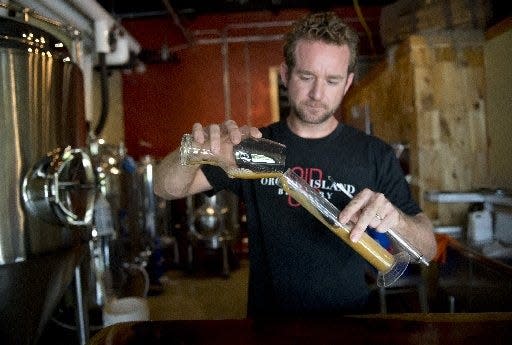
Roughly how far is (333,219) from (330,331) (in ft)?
0.74

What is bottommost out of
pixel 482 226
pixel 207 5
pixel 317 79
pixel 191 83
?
pixel 482 226

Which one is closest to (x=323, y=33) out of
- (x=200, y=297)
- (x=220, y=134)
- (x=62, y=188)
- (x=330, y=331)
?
(x=220, y=134)

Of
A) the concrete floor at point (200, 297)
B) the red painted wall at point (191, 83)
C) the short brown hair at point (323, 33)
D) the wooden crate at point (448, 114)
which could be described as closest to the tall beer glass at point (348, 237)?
the short brown hair at point (323, 33)

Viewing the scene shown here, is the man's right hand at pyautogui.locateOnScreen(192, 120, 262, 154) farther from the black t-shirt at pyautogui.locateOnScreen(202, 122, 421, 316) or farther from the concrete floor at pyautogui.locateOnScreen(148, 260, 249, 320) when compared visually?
the concrete floor at pyautogui.locateOnScreen(148, 260, 249, 320)

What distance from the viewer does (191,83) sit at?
501 centimetres

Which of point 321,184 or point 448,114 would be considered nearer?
point 321,184

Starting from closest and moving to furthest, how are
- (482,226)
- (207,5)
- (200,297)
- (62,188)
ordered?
(62,188), (482,226), (200,297), (207,5)

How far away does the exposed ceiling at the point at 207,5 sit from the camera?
3.96 m

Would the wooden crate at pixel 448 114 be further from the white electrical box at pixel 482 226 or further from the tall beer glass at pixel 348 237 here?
the tall beer glass at pixel 348 237

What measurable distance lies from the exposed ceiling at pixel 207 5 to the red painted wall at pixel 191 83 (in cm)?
68

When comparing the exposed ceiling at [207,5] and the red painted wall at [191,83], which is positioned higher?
the exposed ceiling at [207,5]

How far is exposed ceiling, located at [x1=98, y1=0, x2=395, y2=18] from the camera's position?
13.0 feet

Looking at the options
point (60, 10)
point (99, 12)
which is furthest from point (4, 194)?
point (99, 12)

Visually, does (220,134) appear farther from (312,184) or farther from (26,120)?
(26,120)
